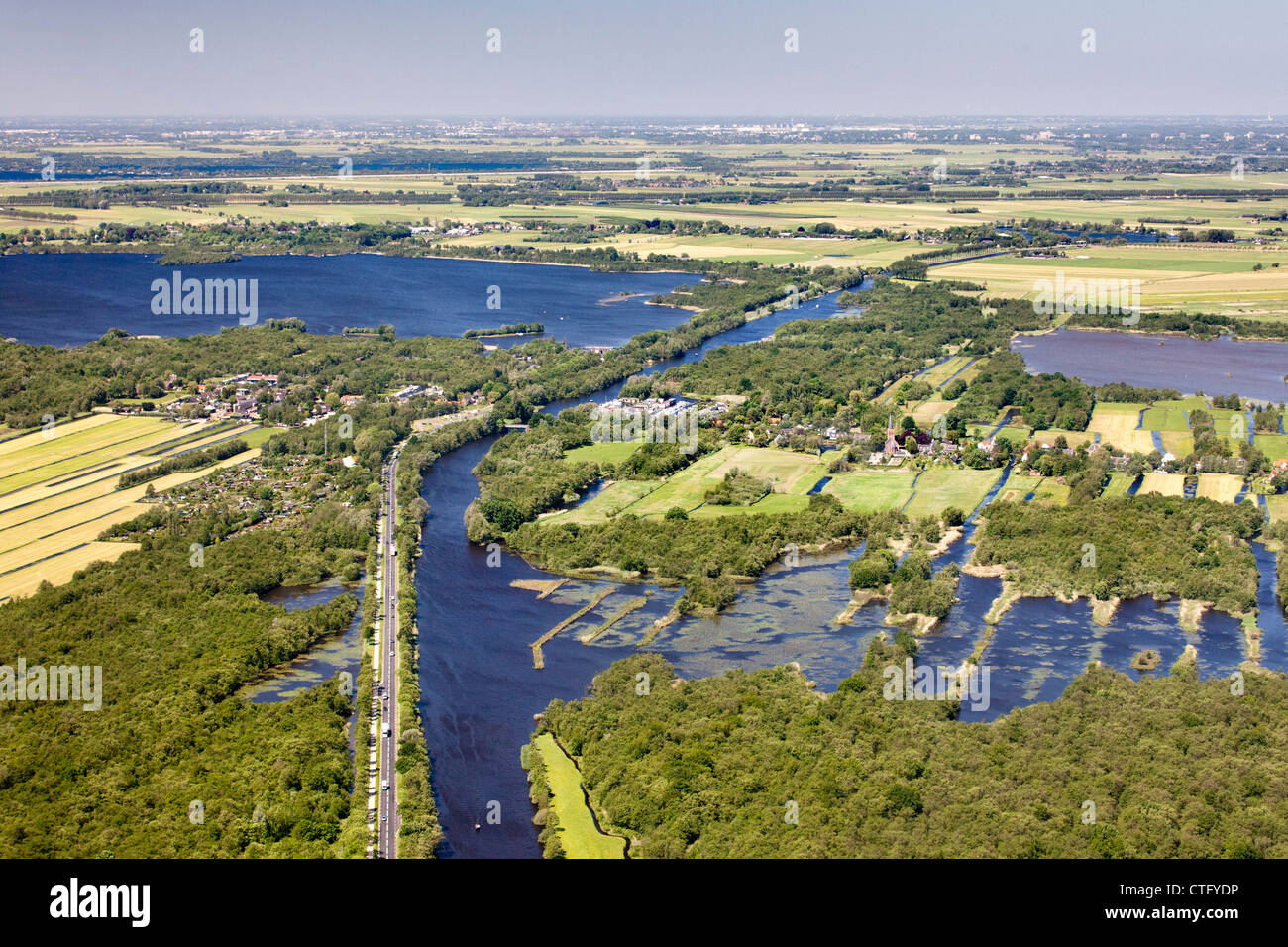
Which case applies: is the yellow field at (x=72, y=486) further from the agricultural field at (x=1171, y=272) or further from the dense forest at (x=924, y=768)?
the agricultural field at (x=1171, y=272)

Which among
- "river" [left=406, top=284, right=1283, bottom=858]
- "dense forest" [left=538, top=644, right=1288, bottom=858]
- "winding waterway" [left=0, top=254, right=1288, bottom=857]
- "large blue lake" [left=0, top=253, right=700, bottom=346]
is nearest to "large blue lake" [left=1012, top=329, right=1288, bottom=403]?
"winding waterway" [left=0, top=254, right=1288, bottom=857]

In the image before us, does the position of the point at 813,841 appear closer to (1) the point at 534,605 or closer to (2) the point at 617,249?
(1) the point at 534,605

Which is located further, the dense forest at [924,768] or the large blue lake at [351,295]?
the large blue lake at [351,295]

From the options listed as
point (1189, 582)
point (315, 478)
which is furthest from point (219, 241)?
point (1189, 582)

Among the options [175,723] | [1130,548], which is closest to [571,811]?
[175,723]

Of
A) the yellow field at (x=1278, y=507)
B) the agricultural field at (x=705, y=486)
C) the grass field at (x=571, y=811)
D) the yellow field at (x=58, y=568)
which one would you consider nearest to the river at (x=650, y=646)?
the grass field at (x=571, y=811)

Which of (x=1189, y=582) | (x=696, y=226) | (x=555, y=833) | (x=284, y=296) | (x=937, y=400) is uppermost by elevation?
(x=696, y=226)
